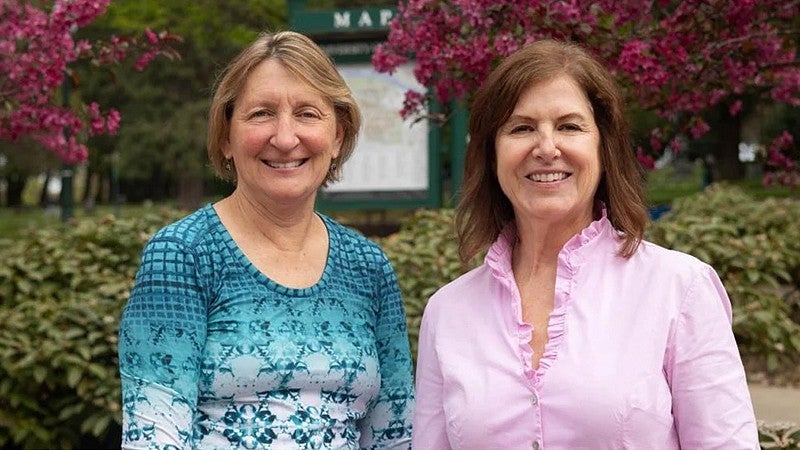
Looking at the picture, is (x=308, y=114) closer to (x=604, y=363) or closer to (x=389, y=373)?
(x=389, y=373)

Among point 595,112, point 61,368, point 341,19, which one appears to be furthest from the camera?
point 341,19

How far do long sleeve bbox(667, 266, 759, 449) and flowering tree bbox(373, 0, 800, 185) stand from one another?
6.63ft

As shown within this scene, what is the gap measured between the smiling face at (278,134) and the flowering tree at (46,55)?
281cm

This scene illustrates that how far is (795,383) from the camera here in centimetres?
703

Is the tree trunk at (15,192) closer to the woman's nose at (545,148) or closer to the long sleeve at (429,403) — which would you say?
the long sleeve at (429,403)

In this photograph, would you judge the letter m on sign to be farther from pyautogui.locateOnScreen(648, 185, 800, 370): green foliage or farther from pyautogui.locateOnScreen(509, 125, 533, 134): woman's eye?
pyautogui.locateOnScreen(509, 125, 533, 134): woman's eye

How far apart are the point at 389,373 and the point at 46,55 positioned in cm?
313

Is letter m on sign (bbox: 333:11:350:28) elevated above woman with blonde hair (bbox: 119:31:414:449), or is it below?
above

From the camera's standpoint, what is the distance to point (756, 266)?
709 centimetres

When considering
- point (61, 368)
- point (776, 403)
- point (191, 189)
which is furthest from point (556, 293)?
point (191, 189)

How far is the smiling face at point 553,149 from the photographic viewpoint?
7.95 ft

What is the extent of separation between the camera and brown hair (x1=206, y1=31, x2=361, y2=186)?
2.70m

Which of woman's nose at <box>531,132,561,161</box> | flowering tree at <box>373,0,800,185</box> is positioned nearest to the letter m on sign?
flowering tree at <box>373,0,800,185</box>

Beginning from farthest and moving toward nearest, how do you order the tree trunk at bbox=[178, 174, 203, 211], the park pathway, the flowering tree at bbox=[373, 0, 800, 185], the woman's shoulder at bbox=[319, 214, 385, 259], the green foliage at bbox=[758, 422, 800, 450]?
the tree trunk at bbox=[178, 174, 203, 211] → the park pathway → the flowering tree at bbox=[373, 0, 800, 185] → the green foliage at bbox=[758, 422, 800, 450] → the woman's shoulder at bbox=[319, 214, 385, 259]
